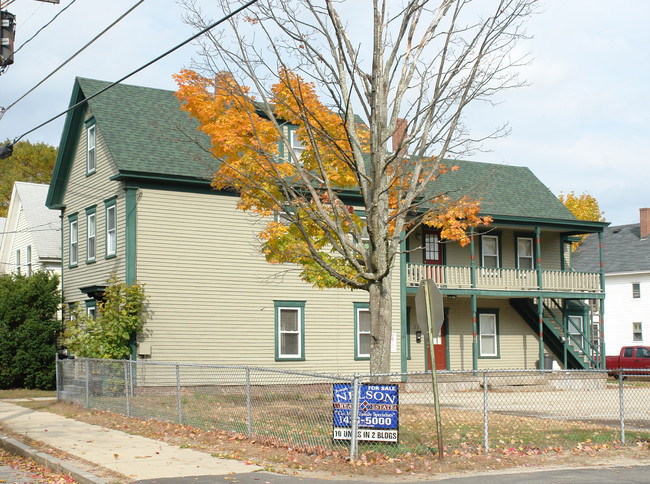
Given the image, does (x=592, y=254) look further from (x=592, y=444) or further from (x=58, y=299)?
(x=592, y=444)

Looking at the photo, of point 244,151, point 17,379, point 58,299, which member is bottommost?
point 17,379

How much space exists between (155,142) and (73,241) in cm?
552

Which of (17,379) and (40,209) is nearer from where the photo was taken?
(17,379)

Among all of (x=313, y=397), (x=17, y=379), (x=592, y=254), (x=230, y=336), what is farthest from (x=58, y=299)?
(x=592, y=254)

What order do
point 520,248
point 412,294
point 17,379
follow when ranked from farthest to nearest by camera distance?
point 520,248 → point 412,294 → point 17,379

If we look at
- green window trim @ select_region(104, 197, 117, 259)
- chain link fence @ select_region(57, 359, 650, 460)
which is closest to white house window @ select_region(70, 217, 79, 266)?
green window trim @ select_region(104, 197, 117, 259)

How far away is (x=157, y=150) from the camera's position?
24.4 m

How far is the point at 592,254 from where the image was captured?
48.9 meters

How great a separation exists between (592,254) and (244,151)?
36985 millimetres

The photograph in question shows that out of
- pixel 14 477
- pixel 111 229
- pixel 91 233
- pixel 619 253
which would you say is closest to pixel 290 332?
pixel 111 229

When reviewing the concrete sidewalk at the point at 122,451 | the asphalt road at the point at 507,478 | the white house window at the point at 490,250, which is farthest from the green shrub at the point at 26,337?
the asphalt road at the point at 507,478

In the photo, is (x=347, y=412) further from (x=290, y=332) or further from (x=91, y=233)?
(x=91, y=233)

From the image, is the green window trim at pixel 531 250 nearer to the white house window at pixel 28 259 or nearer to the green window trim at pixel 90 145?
the green window trim at pixel 90 145

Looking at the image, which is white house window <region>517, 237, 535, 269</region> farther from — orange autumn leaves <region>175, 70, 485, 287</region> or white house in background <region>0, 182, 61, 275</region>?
white house in background <region>0, 182, 61, 275</region>
